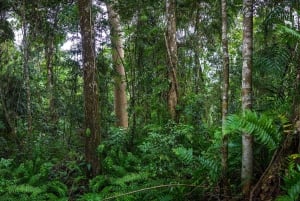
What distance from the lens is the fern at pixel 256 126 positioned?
4762mm

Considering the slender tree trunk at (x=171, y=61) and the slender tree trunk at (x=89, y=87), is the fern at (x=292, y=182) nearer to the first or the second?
the slender tree trunk at (x=89, y=87)

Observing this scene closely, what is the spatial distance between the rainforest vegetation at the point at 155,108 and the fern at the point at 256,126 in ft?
0.04

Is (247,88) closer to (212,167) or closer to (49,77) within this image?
(212,167)

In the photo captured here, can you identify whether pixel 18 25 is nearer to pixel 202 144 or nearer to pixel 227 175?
pixel 202 144

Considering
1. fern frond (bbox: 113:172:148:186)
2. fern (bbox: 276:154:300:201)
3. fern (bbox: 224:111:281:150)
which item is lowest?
fern frond (bbox: 113:172:148:186)

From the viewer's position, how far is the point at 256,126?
487 cm

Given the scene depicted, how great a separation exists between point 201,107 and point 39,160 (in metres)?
3.87

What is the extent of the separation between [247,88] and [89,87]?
3.90 metres

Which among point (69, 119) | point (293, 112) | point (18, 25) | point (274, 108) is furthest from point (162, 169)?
point (18, 25)

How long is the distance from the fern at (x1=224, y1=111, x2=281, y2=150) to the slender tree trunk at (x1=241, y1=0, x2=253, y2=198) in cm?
37

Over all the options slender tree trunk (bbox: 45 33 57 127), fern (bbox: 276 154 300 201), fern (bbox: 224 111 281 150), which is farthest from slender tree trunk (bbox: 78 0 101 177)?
fern (bbox: 276 154 300 201)

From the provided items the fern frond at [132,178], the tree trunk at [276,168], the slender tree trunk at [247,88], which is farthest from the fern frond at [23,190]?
the tree trunk at [276,168]

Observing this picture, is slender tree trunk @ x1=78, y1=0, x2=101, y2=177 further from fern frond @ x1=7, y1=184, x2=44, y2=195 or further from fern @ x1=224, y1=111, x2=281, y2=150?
fern @ x1=224, y1=111, x2=281, y2=150

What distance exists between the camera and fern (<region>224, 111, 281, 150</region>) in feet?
15.6
